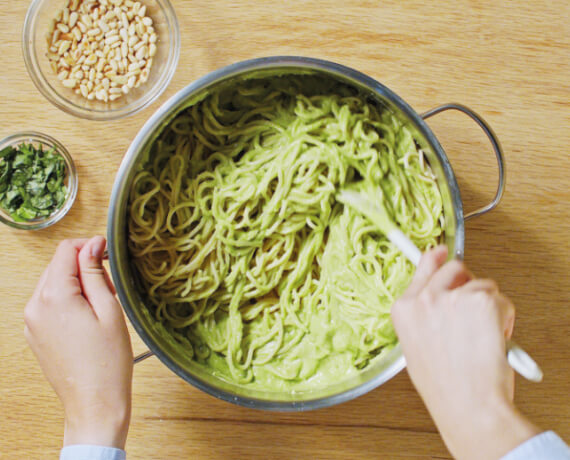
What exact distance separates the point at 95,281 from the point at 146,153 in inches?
13.3

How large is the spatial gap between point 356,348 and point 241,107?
2.40ft

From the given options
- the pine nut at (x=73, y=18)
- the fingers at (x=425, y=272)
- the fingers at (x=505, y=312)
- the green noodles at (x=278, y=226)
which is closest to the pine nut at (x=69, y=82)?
the pine nut at (x=73, y=18)

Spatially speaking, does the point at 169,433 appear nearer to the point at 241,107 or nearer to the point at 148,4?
the point at 241,107

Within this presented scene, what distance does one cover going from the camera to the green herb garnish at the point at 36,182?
5.55ft

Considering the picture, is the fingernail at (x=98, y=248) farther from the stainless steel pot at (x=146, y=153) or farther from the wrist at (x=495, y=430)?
the wrist at (x=495, y=430)

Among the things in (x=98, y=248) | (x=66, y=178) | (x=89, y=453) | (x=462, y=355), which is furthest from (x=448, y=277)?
(x=66, y=178)

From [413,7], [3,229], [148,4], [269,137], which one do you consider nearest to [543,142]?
[413,7]

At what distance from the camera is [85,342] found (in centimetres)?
142

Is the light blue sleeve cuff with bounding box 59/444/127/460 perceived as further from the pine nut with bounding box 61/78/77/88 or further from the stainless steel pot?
the pine nut with bounding box 61/78/77/88

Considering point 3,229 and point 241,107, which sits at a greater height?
point 241,107

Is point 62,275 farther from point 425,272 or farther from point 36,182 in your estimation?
point 425,272

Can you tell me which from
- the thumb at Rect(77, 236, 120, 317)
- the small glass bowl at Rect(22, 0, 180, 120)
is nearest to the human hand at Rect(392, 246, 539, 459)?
the thumb at Rect(77, 236, 120, 317)

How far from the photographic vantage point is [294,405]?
1.45 m

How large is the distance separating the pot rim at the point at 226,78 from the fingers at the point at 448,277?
25 cm
